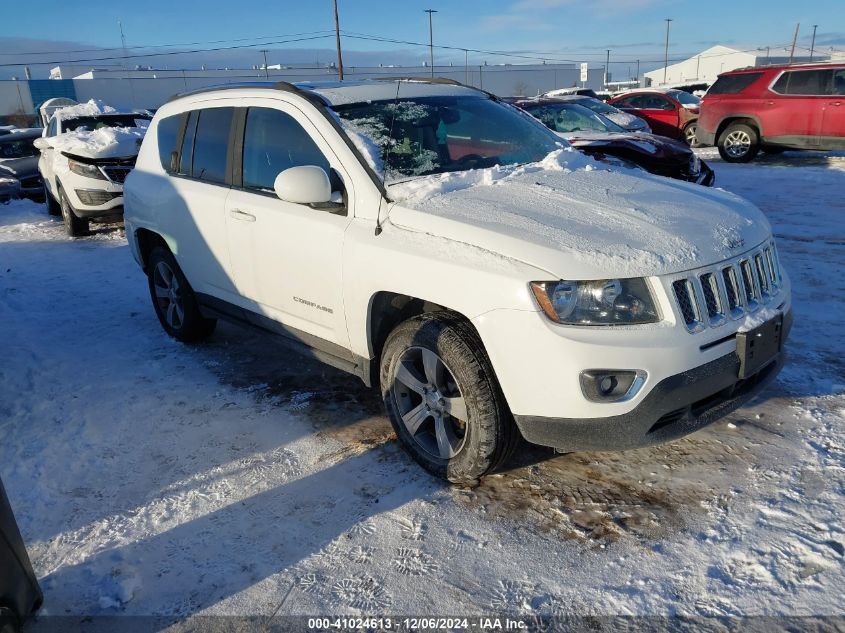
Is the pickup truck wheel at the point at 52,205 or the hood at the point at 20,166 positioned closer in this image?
the pickup truck wheel at the point at 52,205

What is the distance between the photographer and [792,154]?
15219 mm

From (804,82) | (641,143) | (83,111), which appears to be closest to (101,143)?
(83,111)

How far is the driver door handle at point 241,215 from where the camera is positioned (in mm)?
3934

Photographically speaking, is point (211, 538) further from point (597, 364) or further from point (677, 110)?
point (677, 110)

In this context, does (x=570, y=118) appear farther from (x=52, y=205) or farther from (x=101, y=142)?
(x=52, y=205)

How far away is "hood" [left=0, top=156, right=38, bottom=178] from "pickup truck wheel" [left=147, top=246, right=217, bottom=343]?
982 centimetres

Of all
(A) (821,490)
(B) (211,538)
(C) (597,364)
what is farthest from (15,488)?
(A) (821,490)

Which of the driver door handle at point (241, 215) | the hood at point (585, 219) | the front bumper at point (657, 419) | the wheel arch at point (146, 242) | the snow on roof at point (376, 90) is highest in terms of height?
the snow on roof at point (376, 90)

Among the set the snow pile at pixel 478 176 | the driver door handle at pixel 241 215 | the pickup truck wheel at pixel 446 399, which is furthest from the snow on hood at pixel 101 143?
the pickup truck wheel at pixel 446 399

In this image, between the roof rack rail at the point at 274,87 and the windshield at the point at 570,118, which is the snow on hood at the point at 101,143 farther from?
the windshield at the point at 570,118

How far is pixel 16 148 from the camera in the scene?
527 inches

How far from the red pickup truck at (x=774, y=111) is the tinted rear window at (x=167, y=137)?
1255 cm

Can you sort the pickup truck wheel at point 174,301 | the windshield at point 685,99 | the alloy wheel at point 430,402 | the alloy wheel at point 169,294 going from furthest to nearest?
the windshield at point 685,99
the alloy wheel at point 169,294
the pickup truck wheel at point 174,301
the alloy wheel at point 430,402

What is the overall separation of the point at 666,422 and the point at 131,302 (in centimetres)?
539
